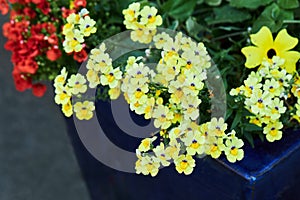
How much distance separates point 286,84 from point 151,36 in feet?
0.90

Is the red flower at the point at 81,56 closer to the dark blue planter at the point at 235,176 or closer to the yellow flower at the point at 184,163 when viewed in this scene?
the dark blue planter at the point at 235,176

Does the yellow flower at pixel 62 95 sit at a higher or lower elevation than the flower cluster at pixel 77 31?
lower

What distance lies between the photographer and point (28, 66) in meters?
1.41

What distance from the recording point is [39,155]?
2.24 m

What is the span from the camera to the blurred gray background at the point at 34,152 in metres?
2.13

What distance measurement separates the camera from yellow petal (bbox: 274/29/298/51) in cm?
116

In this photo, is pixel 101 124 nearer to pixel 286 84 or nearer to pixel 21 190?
pixel 286 84

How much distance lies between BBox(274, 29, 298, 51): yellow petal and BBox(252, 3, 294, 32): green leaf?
140 millimetres

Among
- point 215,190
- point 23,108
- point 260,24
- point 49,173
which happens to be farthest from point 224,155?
point 23,108

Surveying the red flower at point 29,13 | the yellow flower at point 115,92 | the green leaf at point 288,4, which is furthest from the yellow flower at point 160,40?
the red flower at point 29,13

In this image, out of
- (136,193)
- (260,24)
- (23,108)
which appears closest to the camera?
(260,24)

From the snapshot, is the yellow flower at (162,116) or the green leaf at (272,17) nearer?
the yellow flower at (162,116)

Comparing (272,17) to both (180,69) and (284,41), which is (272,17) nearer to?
(284,41)

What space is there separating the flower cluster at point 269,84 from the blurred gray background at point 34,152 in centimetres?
109
